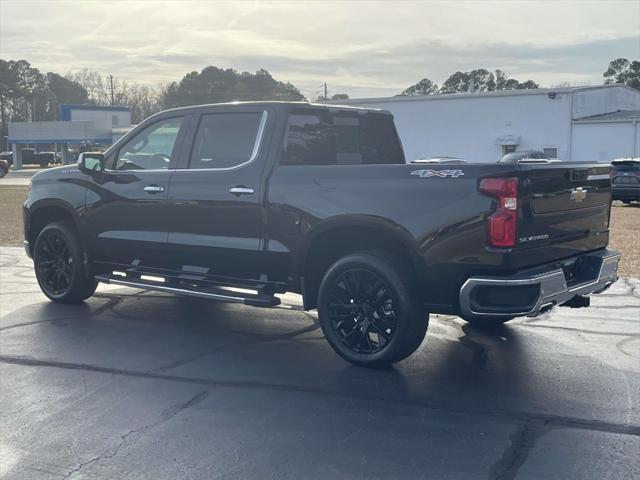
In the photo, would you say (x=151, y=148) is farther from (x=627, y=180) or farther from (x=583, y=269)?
(x=627, y=180)

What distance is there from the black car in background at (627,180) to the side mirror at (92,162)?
18.7 metres

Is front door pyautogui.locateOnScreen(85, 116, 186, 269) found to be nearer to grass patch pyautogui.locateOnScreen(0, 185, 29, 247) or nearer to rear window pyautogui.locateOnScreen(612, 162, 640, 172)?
grass patch pyautogui.locateOnScreen(0, 185, 29, 247)

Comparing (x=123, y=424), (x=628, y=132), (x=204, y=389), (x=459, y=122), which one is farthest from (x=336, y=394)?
(x=459, y=122)

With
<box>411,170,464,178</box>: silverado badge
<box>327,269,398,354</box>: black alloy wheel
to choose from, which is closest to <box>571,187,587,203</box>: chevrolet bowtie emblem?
<box>411,170,464,178</box>: silverado badge

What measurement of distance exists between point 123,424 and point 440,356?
2.74 m

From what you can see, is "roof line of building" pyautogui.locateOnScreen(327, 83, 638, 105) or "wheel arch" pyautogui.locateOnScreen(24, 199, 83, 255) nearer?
"wheel arch" pyautogui.locateOnScreen(24, 199, 83, 255)

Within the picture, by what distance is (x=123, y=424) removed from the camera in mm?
4777

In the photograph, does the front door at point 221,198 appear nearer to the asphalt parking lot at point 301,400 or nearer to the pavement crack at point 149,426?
the asphalt parking lot at point 301,400

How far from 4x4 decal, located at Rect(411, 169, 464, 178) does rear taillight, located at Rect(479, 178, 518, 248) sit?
21cm

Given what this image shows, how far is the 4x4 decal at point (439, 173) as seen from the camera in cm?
529

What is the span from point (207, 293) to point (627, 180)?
19.4 m

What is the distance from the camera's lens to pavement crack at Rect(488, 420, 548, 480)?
13.3 feet

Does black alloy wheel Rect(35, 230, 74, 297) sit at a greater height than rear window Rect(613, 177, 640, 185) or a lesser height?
lesser

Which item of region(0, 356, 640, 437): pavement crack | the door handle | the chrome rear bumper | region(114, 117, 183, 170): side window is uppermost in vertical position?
region(114, 117, 183, 170): side window
